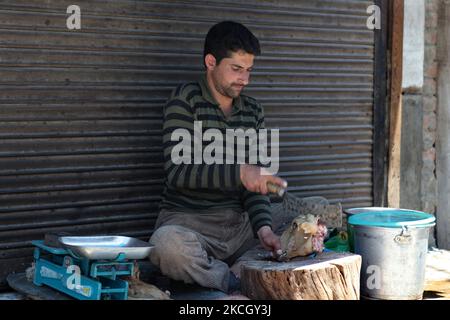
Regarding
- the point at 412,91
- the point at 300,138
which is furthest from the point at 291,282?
the point at 412,91

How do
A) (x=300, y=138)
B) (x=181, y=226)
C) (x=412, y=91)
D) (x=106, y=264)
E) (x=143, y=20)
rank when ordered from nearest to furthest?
(x=106, y=264) < (x=181, y=226) < (x=143, y=20) < (x=300, y=138) < (x=412, y=91)

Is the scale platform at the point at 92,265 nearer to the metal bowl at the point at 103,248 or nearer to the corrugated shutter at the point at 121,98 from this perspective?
the metal bowl at the point at 103,248

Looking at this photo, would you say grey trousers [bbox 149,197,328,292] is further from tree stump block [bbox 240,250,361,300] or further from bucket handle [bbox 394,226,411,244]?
bucket handle [bbox 394,226,411,244]

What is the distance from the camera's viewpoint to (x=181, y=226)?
5.14 metres

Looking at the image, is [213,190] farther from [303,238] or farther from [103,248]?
[103,248]

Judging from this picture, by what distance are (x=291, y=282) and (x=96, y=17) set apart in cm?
213

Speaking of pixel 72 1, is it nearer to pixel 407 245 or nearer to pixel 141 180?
pixel 141 180

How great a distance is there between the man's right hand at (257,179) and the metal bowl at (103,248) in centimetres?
68

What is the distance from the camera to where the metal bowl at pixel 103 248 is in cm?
441

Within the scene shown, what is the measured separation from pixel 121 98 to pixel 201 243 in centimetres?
→ 113

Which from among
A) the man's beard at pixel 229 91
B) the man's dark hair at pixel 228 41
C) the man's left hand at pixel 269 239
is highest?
the man's dark hair at pixel 228 41

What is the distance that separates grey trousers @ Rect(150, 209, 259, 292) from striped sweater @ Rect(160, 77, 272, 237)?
0.08m

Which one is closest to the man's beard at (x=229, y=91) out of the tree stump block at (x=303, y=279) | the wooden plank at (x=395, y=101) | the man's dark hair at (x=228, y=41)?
the man's dark hair at (x=228, y=41)

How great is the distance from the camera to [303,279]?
186 inches
